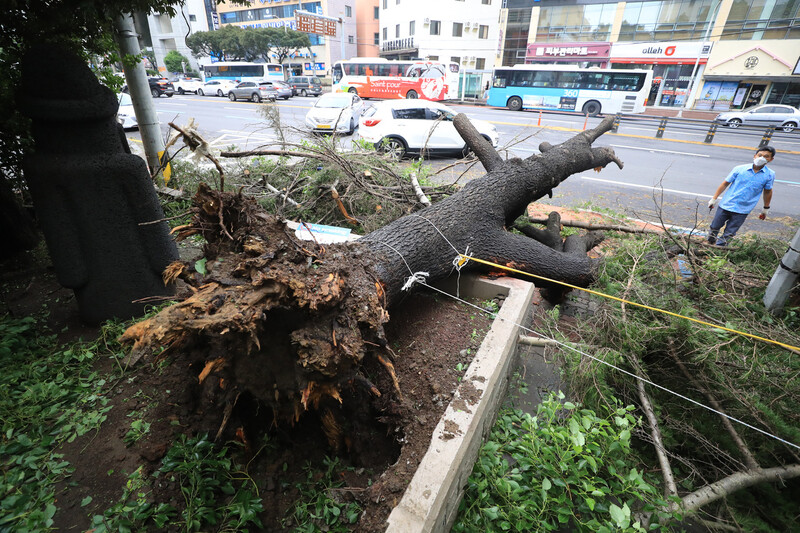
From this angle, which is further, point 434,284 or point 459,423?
point 434,284

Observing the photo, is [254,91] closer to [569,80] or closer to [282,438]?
[569,80]

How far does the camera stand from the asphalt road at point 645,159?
752 centimetres

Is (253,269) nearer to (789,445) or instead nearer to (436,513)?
(436,513)

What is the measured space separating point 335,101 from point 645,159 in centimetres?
1106

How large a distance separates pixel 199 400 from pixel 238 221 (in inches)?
48.6

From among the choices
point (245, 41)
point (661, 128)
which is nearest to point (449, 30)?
point (245, 41)

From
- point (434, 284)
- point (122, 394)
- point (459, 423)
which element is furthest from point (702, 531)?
point (122, 394)

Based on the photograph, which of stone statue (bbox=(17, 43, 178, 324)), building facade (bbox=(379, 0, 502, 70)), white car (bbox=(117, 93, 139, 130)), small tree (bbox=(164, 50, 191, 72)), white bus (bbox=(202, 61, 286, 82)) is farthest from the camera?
small tree (bbox=(164, 50, 191, 72))

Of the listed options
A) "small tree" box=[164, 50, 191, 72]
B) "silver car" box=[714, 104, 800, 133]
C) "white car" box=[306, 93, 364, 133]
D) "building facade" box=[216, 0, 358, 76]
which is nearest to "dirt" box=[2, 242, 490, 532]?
"white car" box=[306, 93, 364, 133]

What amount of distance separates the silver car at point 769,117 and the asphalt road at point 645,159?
892 millimetres

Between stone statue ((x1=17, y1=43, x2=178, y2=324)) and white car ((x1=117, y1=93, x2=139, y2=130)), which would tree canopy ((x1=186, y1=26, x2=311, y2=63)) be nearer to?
white car ((x1=117, y1=93, x2=139, y2=130))

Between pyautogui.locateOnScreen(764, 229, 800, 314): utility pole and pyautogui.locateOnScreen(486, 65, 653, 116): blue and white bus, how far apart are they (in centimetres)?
1842

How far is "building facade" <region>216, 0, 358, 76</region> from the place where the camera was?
147ft

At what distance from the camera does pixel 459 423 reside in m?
2.23
